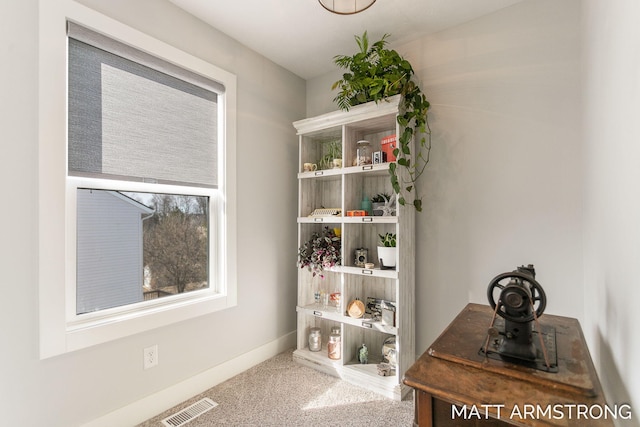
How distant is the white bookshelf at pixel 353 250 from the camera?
2.09 meters

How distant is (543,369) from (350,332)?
1.59 meters

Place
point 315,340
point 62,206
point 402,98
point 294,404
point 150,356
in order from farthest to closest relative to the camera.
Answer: point 315,340, point 402,98, point 294,404, point 150,356, point 62,206

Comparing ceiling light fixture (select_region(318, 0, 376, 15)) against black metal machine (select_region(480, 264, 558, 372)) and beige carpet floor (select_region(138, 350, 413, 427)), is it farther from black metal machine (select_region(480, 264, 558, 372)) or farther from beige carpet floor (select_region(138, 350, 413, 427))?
beige carpet floor (select_region(138, 350, 413, 427))

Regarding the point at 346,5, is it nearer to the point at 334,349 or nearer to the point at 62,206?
the point at 62,206

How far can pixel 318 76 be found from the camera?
293cm

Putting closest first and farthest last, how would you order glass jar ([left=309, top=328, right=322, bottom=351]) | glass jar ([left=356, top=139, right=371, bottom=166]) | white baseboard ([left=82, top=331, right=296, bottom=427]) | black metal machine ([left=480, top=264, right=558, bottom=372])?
black metal machine ([left=480, top=264, right=558, bottom=372]), white baseboard ([left=82, top=331, right=296, bottom=427]), glass jar ([left=356, top=139, right=371, bottom=166]), glass jar ([left=309, top=328, right=322, bottom=351])

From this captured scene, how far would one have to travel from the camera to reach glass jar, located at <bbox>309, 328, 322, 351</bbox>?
8.27 feet

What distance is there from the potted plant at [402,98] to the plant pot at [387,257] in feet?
1.11

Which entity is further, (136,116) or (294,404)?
(294,404)

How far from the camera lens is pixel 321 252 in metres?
2.42

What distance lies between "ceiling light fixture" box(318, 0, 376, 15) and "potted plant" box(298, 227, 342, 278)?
1.55m

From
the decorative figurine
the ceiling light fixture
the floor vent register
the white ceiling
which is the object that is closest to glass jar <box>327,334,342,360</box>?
the decorative figurine

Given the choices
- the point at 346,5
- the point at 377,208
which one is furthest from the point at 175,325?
the point at 346,5

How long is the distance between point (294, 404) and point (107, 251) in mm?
1441
